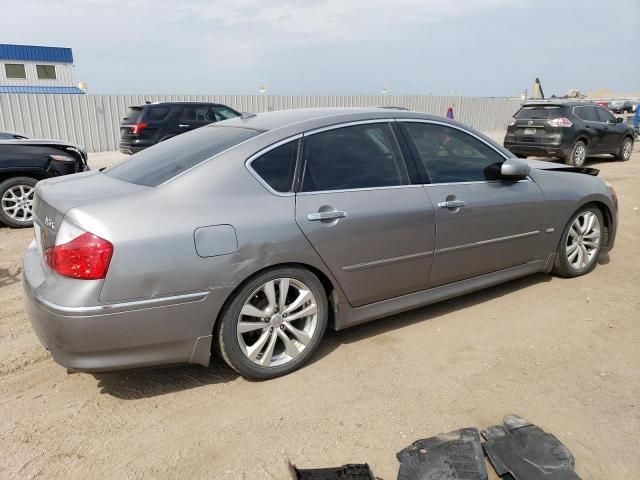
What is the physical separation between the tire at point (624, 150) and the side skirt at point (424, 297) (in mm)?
11481

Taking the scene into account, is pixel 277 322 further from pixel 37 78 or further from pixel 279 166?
pixel 37 78

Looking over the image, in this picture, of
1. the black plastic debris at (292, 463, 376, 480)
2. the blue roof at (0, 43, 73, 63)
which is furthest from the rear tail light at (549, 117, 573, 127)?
the blue roof at (0, 43, 73, 63)

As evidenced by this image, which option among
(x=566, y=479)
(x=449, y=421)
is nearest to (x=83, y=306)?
(x=449, y=421)

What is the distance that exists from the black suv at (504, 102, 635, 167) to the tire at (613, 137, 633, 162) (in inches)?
6.4

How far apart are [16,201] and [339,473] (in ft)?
21.1

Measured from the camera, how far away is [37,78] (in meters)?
31.0

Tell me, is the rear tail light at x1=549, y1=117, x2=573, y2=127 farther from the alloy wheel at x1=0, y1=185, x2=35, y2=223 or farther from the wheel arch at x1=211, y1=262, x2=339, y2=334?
the alloy wheel at x1=0, y1=185, x2=35, y2=223

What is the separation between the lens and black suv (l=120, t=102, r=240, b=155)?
12.1 m

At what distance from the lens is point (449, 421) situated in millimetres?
2754

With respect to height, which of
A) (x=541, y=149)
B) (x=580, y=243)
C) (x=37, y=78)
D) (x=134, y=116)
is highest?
(x=37, y=78)

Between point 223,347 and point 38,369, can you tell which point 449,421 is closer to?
point 223,347

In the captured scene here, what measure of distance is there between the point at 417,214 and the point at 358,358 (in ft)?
3.51

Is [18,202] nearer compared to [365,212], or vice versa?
[365,212]

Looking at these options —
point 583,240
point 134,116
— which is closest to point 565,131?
point 583,240
